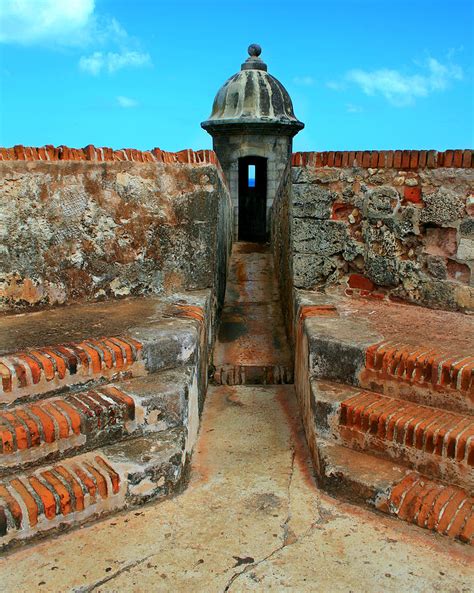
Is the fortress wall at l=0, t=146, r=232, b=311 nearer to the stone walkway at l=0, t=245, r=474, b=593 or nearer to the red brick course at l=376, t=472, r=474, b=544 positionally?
the stone walkway at l=0, t=245, r=474, b=593

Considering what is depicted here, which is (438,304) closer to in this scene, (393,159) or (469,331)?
(469,331)

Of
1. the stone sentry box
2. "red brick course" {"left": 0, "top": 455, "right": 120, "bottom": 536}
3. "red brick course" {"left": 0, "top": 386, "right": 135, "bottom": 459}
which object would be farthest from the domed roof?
"red brick course" {"left": 0, "top": 455, "right": 120, "bottom": 536}

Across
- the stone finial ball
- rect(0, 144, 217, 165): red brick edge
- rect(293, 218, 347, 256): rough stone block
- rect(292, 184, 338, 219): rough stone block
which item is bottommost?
rect(293, 218, 347, 256): rough stone block

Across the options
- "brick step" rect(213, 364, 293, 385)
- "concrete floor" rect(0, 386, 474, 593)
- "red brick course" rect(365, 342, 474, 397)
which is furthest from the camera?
"brick step" rect(213, 364, 293, 385)

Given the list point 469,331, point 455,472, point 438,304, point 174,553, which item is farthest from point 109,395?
point 438,304

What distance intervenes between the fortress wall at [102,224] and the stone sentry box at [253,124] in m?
6.46

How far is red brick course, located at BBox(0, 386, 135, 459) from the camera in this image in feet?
8.64

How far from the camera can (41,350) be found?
304 cm

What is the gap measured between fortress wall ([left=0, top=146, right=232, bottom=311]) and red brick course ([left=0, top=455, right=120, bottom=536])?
1.59 m

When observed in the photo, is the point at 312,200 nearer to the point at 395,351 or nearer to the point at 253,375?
the point at 253,375

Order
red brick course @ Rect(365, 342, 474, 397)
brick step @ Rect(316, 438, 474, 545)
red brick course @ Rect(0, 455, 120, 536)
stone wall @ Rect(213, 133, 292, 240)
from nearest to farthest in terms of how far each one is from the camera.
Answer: red brick course @ Rect(0, 455, 120, 536) < brick step @ Rect(316, 438, 474, 545) < red brick course @ Rect(365, 342, 474, 397) < stone wall @ Rect(213, 133, 292, 240)

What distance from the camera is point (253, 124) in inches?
427

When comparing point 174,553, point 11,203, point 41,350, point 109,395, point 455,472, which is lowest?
point 174,553

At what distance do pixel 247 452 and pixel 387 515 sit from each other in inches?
37.1
